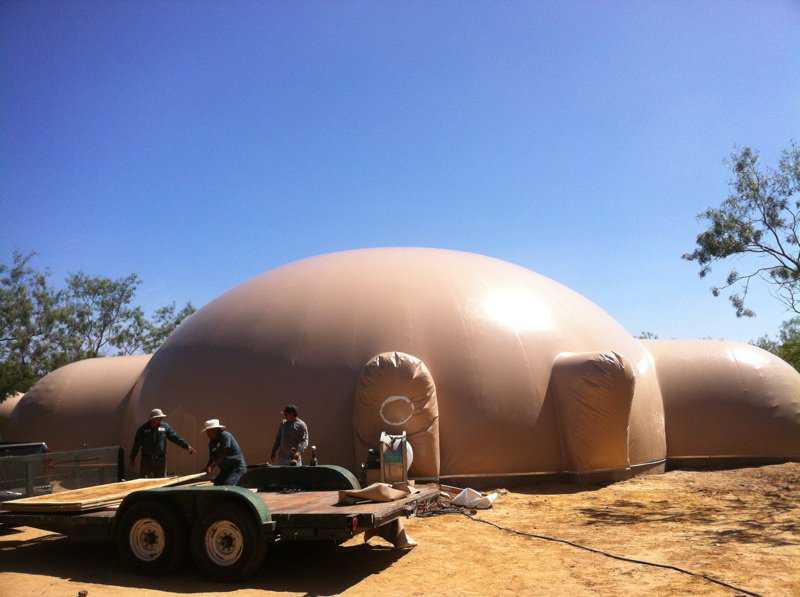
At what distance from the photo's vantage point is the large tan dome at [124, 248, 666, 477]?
1188cm

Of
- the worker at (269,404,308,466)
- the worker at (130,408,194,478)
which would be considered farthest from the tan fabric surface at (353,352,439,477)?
the worker at (130,408,194,478)

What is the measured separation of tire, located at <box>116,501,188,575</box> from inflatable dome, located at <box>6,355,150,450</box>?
9828mm

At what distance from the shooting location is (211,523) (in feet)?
21.0

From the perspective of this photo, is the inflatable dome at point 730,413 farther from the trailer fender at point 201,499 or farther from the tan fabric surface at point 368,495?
the trailer fender at point 201,499

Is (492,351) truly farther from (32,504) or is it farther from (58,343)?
(58,343)

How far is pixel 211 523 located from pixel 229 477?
4.65ft

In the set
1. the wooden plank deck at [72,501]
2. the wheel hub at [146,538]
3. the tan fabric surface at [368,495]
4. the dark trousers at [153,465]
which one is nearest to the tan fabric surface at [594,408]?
the tan fabric surface at [368,495]

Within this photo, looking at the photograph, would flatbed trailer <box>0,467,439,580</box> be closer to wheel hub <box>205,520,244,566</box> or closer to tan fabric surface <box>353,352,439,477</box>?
wheel hub <box>205,520,244,566</box>

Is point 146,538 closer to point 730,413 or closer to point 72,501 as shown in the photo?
point 72,501

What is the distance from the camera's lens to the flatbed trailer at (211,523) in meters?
6.13

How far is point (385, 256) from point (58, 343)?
29597mm

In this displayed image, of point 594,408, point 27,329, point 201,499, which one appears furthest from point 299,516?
point 27,329

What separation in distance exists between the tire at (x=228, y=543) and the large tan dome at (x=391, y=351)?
16.6 feet

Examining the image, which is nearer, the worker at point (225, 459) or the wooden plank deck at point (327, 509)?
the wooden plank deck at point (327, 509)
